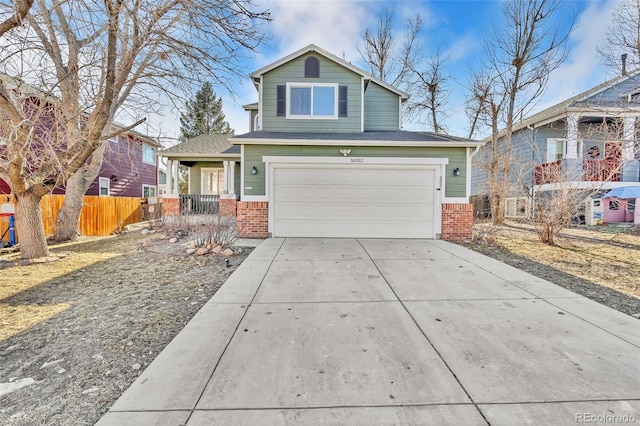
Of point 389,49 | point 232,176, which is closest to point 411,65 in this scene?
point 389,49

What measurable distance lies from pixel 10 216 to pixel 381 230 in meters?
10.9

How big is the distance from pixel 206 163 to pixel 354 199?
9.82 metres

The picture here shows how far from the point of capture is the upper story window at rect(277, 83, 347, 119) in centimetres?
1057

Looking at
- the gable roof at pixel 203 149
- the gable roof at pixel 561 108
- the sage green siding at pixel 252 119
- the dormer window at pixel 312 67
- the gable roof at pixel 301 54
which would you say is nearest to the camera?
the gable roof at pixel 301 54

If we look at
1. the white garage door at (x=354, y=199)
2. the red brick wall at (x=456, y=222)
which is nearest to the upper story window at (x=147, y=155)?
the white garage door at (x=354, y=199)

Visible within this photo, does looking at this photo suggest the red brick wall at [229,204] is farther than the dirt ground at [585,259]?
Yes

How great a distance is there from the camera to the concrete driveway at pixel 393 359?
215cm

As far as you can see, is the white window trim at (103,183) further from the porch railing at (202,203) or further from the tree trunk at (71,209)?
the tree trunk at (71,209)

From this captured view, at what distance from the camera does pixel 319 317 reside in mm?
3703

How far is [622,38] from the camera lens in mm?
8094

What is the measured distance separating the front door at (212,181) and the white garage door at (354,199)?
336 inches

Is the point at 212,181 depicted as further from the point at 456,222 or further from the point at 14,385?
the point at 14,385

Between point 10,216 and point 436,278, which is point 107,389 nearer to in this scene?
point 436,278

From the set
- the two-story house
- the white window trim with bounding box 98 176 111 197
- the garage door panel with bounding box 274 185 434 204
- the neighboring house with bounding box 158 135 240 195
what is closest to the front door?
the neighboring house with bounding box 158 135 240 195
